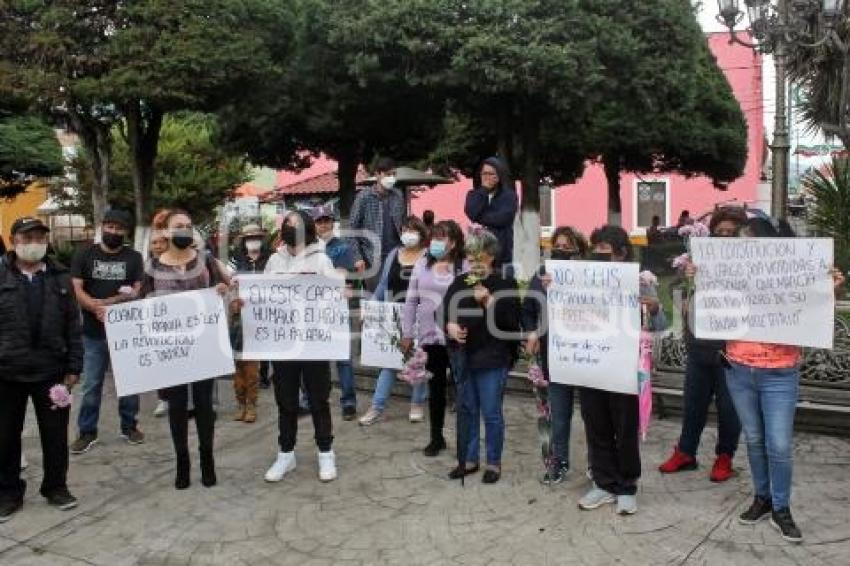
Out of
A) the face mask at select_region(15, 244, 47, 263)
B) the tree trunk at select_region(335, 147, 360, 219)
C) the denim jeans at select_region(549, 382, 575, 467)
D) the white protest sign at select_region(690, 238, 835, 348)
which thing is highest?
the tree trunk at select_region(335, 147, 360, 219)

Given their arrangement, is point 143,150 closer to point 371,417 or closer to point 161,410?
point 161,410

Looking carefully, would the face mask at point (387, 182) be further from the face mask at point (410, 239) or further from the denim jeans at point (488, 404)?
the denim jeans at point (488, 404)

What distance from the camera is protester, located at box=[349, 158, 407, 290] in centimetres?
750

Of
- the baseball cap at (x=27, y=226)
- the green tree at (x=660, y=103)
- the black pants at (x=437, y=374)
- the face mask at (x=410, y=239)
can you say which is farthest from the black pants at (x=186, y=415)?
the green tree at (x=660, y=103)

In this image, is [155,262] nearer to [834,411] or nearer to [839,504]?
[839,504]

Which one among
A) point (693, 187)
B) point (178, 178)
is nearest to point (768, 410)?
point (178, 178)

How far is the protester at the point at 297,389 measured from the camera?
5.35 meters

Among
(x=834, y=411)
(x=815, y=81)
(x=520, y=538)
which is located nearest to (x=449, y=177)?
(x=815, y=81)

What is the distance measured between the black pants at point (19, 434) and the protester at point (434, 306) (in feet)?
7.51

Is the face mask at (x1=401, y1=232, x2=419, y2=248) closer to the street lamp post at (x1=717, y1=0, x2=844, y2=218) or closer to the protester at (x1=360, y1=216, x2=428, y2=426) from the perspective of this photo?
the protester at (x1=360, y1=216, x2=428, y2=426)

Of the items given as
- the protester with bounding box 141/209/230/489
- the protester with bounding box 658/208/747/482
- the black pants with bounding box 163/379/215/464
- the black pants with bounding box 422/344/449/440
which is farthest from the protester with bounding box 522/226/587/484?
the black pants with bounding box 163/379/215/464

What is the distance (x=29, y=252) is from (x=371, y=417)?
115 inches

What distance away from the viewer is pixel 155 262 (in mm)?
5461

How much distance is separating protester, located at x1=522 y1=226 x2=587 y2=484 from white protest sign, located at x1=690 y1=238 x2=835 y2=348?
0.73m
